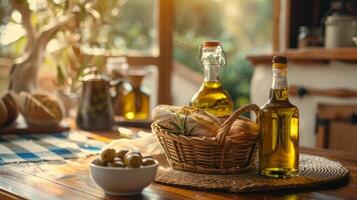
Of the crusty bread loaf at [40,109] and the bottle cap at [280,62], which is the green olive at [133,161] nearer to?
the bottle cap at [280,62]

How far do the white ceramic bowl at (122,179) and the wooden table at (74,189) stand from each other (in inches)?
0.6

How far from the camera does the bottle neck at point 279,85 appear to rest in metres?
1.08

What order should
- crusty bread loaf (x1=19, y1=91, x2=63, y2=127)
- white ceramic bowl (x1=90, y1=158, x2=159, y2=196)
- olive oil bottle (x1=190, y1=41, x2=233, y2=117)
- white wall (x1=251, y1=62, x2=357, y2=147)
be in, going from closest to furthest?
white ceramic bowl (x1=90, y1=158, x2=159, y2=196)
olive oil bottle (x1=190, y1=41, x2=233, y2=117)
crusty bread loaf (x1=19, y1=91, x2=63, y2=127)
white wall (x1=251, y1=62, x2=357, y2=147)

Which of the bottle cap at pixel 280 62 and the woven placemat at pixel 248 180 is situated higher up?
the bottle cap at pixel 280 62

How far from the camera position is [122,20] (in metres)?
3.56

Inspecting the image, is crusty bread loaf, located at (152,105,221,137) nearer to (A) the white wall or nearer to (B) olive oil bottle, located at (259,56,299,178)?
(B) olive oil bottle, located at (259,56,299,178)

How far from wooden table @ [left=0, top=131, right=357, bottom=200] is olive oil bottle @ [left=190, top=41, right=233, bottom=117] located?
0.29 metres

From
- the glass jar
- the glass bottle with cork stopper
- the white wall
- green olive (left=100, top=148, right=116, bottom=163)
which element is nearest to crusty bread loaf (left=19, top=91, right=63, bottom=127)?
the glass bottle with cork stopper

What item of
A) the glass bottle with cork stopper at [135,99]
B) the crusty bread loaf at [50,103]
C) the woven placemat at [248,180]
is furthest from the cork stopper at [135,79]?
the woven placemat at [248,180]

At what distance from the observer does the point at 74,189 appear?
1.05m

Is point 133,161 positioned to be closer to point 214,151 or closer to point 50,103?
point 214,151

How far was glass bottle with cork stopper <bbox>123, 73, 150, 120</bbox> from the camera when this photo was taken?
209 centimetres

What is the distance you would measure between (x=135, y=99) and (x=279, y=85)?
109cm

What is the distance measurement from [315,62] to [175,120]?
1.58 m
